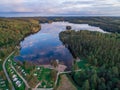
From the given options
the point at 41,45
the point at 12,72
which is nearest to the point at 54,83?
the point at 12,72

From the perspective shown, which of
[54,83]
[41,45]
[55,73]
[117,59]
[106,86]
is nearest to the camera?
[106,86]

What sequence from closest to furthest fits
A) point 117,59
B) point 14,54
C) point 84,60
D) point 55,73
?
1. point 55,73
2. point 117,59
3. point 84,60
4. point 14,54

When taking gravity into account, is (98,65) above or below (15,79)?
below

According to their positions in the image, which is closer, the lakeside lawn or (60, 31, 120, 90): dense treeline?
(60, 31, 120, 90): dense treeline

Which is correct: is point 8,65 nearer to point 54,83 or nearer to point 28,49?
point 54,83

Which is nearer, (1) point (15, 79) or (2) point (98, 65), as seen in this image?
(1) point (15, 79)

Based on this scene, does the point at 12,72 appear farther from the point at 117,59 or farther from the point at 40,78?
the point at 117,59

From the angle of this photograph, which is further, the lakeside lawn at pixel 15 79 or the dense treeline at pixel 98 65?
the lakeside lawn at pixel 15 79

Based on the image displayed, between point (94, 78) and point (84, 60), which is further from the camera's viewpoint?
point (84, 60)
